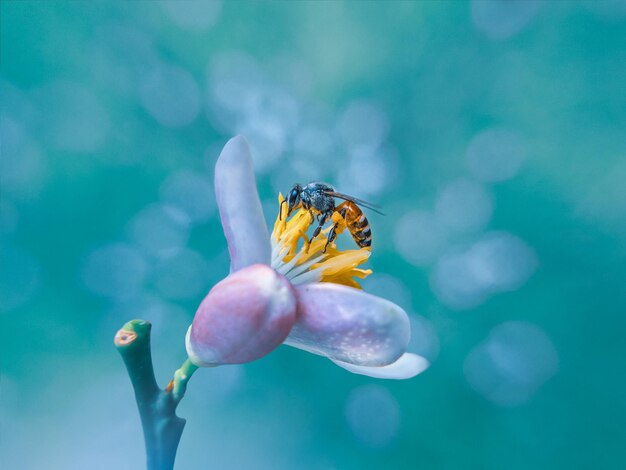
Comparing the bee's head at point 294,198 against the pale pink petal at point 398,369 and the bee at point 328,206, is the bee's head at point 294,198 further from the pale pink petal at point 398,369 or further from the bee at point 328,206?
the pale pink petal at point 398,369

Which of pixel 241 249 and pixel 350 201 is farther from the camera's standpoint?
pixel 350 201

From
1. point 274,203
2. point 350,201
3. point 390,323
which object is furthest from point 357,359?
point 274,203

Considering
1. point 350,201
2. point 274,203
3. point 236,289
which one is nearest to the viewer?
point 236,289

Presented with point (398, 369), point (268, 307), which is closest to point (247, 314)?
point (268, 307)

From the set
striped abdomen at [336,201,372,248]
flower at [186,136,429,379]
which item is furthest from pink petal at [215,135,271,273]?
striped abdomen at [336,201,372,248]

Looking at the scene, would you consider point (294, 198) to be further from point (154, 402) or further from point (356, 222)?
point (154, 402)

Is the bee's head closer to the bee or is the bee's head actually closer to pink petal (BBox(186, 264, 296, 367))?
the bee

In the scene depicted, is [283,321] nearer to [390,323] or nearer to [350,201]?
[390,323]
